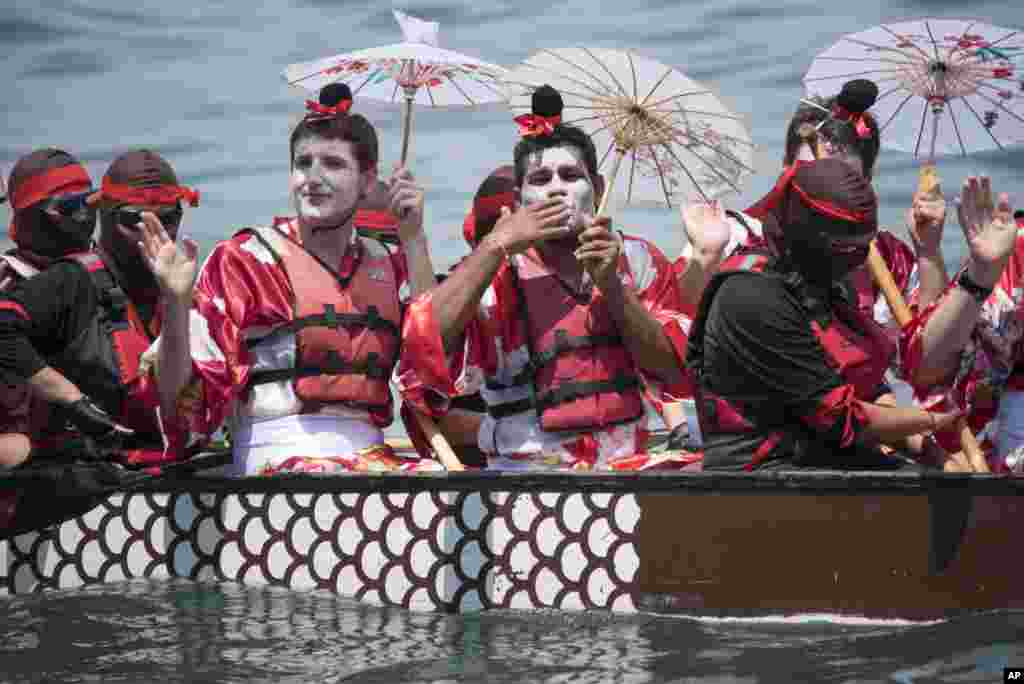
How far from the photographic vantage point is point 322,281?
735cm

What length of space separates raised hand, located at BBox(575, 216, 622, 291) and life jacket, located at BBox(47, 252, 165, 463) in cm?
189

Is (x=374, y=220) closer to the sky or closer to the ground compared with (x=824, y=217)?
closer to the sky

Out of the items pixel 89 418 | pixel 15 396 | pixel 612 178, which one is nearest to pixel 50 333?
pixel 15 396

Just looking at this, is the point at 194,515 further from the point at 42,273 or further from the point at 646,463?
the point at 646,463

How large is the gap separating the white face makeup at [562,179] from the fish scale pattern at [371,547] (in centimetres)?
126

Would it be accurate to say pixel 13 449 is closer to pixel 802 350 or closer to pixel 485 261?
pixel 485 261

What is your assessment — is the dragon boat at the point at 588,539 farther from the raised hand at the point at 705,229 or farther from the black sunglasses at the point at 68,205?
the raised hand at the point at 705,229

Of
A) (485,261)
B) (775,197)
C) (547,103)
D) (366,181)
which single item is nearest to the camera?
(775,197)

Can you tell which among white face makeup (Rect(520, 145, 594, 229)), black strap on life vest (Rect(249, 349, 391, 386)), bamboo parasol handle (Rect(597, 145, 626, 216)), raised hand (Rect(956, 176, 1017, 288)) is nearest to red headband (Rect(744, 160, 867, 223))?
A: raised hand (Rect(956, 176, 1017, 288))

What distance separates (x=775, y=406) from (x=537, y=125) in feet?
5.31

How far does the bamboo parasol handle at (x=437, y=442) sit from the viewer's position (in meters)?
7.33

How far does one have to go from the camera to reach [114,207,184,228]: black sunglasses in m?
7.66

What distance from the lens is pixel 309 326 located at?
7.24 metres

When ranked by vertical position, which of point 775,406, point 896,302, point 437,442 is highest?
point 896,302
